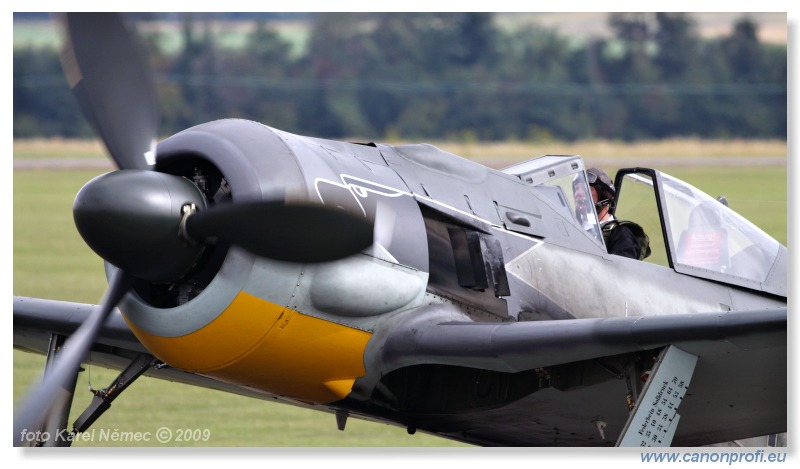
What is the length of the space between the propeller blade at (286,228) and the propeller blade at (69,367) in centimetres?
68

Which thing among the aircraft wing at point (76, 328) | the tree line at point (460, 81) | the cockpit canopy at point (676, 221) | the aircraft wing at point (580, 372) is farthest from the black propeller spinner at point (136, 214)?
the tree line at point (460, 81)

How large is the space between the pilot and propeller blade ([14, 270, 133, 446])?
329cm

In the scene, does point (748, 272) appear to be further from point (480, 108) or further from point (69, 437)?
point (480, 108)

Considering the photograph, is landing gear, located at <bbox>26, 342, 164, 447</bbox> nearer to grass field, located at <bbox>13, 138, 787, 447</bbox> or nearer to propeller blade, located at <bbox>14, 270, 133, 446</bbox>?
propeller blade, located at <bbox>14, 270, 133, 446</bbox>

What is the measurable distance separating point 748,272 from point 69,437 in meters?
4.68

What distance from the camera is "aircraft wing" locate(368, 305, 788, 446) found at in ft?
22.2

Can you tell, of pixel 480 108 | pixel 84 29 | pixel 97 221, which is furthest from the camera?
pixel 480 108

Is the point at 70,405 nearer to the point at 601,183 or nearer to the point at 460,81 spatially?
the point at 601,183

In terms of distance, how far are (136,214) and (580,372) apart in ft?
9.13

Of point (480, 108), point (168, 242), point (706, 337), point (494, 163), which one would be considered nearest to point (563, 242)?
point (706, 337)

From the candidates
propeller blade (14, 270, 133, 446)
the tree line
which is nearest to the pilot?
propeller blade (14, 270, 133, 446)

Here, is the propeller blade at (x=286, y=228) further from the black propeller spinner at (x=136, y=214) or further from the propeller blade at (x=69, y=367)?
the propeller blade at (x=69, y=367)

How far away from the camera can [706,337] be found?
22.0ft

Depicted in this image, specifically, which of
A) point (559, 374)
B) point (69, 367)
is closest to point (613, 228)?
point (559, 374)
